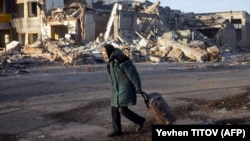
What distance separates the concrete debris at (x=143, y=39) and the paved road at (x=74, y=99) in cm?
908

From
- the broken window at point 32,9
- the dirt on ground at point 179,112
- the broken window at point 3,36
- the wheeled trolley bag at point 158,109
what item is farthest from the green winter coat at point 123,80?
the broken window at point 3,36

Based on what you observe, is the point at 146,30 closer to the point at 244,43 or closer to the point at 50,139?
the point at 244,43

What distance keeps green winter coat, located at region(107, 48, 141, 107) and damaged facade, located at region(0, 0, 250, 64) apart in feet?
58.9

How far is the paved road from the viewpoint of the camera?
757 centimetres

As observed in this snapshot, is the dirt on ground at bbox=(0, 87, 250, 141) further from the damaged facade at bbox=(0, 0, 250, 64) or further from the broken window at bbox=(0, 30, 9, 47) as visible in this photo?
the broken window at bbox=(0, 30, 9, 47)

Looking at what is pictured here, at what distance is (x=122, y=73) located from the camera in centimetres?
666

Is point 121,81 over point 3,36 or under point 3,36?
over

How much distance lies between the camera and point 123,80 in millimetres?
6645

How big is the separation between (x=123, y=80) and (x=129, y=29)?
93.2 ft

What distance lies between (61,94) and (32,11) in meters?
29.8

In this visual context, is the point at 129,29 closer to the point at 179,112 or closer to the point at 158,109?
the point at 179,112

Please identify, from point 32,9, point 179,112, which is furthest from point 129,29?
point 179,112

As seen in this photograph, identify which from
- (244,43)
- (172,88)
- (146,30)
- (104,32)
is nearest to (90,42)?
(104,32)

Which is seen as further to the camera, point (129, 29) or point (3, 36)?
point (3, 36)
